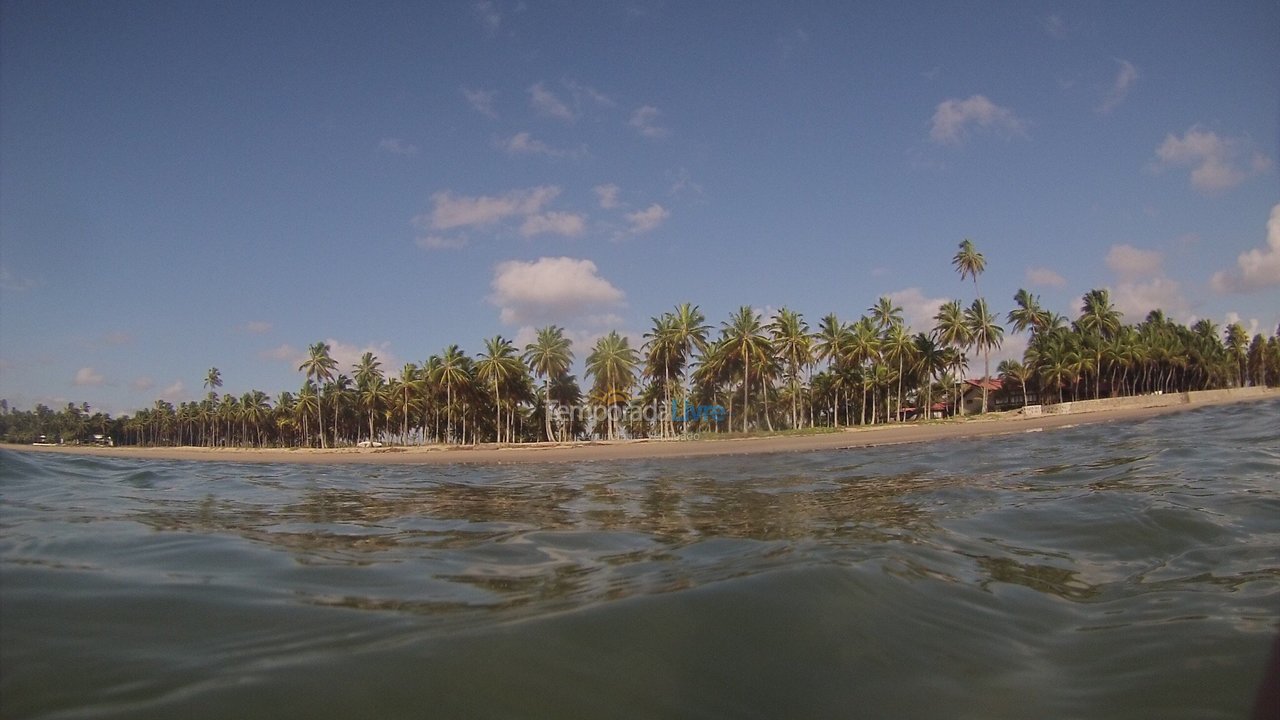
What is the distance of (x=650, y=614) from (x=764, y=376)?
6228 cm

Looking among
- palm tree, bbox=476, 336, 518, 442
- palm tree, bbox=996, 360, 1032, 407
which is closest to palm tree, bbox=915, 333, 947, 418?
palm tree, bbox=996, 360, 1032, 407

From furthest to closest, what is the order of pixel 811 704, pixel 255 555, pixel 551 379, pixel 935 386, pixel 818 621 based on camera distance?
pixel 935 386
pixel 551 379
pixel 255 555
pixel 818 621
pixel 811 704

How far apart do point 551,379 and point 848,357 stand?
33235 mm

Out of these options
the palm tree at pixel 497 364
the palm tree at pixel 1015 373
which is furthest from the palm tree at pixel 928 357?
the palm tree at pixel 497 364

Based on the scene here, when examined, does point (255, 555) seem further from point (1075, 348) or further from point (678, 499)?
point (1075, 348)

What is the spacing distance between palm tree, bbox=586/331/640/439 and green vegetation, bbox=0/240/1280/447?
0.52ft

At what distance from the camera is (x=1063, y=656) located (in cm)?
252

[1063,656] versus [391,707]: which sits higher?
[391,707]

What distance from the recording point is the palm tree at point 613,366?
224 feet

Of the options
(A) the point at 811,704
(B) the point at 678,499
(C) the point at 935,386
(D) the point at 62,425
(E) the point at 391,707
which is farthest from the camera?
(D) the point at 62,425

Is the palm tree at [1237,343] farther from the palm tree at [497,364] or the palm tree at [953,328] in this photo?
the palm tree at [497,364]

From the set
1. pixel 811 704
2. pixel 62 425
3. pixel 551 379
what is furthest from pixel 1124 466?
pixel 62 425

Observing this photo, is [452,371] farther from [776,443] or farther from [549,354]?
[776,443]

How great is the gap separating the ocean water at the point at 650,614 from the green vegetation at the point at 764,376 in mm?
48830
